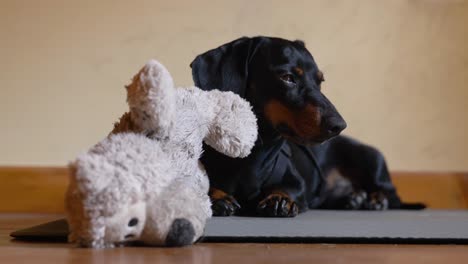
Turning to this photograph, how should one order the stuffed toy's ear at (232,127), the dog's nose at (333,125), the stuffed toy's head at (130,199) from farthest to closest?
the dog's nose at (333,125)
the stuffed toy's ear at (232,127)
the stuffed toy's head at (130,199)

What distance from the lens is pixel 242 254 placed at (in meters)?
1.12

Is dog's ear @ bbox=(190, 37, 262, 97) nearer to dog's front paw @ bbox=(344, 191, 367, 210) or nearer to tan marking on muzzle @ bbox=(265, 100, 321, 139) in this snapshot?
tan marking on muzzle @ bbox=(265, 100, 321, 139)

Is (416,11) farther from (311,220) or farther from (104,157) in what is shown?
(104,157)

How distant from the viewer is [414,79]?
2.69m

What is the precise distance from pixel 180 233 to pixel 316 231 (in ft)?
1.25

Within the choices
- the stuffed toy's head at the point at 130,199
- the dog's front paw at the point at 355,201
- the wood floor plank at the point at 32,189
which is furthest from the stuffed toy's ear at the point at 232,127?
the wood floor plank at the point at 32,189

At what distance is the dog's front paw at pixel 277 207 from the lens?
1.70 m

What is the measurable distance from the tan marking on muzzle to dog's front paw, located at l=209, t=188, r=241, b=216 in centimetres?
23

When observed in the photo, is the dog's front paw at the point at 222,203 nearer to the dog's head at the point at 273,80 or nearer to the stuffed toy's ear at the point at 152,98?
the dog's head at the point at 273,80

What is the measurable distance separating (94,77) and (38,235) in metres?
1.27

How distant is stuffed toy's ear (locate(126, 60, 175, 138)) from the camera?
108cm

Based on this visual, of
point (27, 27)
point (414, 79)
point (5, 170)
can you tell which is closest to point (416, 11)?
point (414, 79)

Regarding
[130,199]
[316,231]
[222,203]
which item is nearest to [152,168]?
[130,199]

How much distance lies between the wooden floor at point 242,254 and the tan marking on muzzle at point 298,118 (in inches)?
17.3
